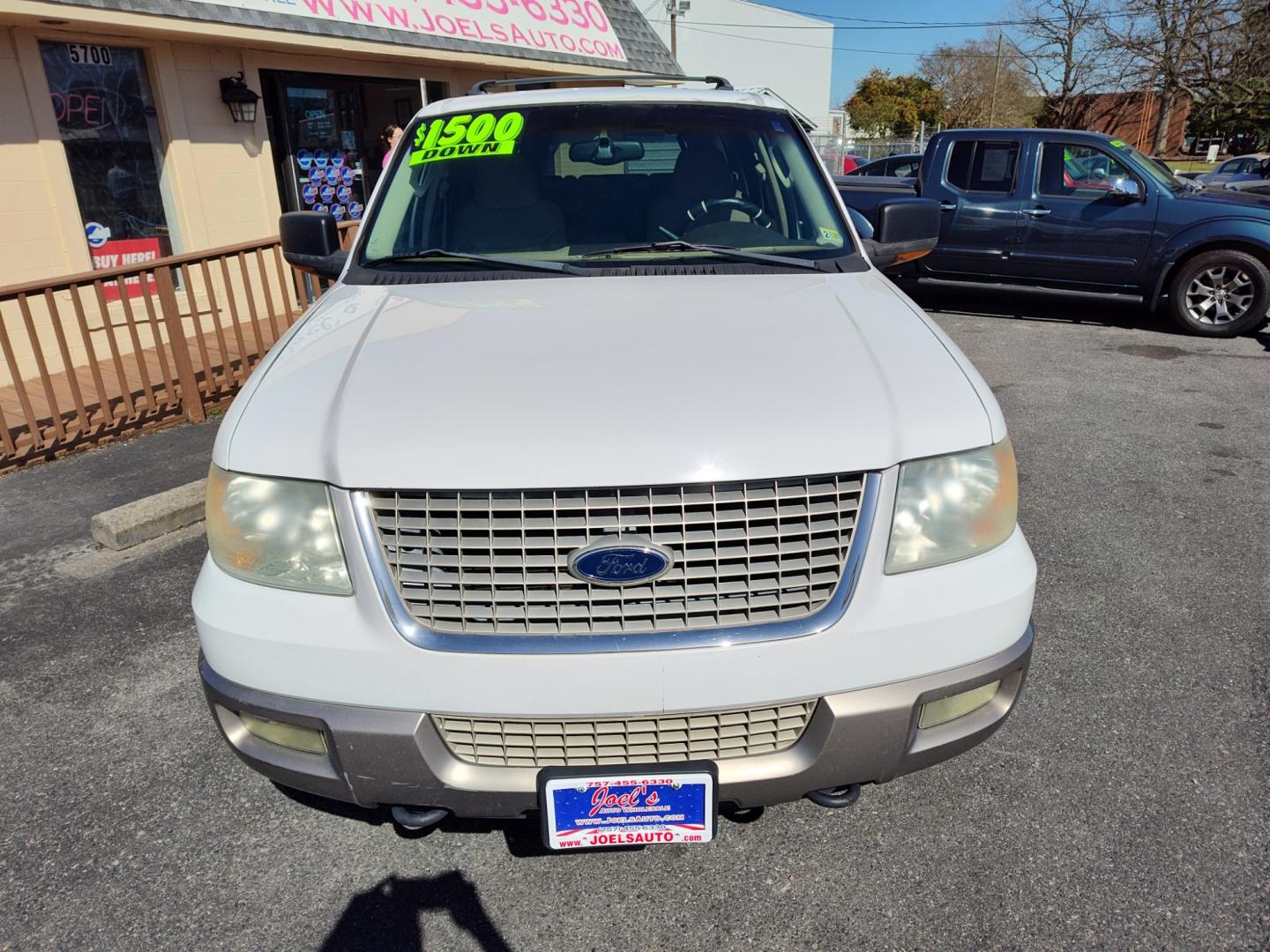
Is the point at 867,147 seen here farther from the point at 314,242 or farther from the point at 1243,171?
the point at 314,242

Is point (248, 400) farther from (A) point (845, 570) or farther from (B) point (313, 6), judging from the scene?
(B) point (313, 6)

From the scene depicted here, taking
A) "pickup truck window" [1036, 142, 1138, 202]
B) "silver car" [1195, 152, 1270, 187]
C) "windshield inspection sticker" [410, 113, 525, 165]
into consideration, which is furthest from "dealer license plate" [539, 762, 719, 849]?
"silver car" [1195, 152, 1270, 187]

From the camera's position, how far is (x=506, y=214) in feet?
10.2

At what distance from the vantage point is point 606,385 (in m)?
1.97

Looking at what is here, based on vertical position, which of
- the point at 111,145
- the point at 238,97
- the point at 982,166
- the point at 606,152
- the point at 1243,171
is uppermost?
the point at 238,97

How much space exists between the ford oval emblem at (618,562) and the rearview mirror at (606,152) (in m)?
1.99

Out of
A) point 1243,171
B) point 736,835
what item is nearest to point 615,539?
point 736,835

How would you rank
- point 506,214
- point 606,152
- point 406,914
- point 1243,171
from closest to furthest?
point 406,914
point 506,214
point 606,152
point 1243,171

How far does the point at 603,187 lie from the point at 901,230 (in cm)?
120

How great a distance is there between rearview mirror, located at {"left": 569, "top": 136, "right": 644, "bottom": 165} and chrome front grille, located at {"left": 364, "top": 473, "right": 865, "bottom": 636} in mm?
1914

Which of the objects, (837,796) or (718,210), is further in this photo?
(718,210)

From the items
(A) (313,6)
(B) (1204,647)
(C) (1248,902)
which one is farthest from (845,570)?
(A) (313,6)

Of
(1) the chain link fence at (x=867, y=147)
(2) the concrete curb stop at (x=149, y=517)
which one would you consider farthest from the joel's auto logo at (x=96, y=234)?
(1) the chain link fence at (x=867, y=147)

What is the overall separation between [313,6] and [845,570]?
8982 mm
